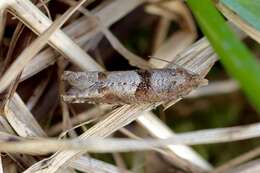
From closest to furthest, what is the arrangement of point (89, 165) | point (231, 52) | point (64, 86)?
1. point (231, 52)
2. point (89, 165)
3. point (64, 86)

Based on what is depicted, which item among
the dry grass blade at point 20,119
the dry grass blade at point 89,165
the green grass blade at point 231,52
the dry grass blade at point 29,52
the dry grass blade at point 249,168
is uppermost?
the dry grass blade at point 29,52

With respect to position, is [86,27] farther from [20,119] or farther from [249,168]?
[249,168]

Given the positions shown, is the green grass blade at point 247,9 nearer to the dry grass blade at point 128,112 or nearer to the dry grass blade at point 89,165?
the dry grass blade at point 128,112

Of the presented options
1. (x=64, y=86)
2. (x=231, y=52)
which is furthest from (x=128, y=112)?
(x=231, y=52)

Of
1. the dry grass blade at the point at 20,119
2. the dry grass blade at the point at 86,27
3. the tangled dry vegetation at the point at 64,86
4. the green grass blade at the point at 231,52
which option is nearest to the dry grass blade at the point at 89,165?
the tangled dry vegetation at the point at 64,86

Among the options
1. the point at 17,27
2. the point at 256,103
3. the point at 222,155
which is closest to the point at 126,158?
the point at 222,155
